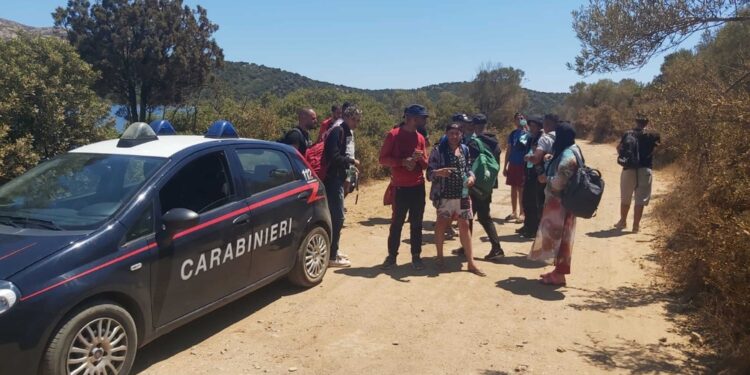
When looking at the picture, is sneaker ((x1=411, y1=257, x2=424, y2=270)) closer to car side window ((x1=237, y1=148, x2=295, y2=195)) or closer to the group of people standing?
the group of people standing

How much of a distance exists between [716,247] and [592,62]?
9.74 ft

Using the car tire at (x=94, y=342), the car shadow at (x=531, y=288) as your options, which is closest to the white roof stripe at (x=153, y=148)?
the car tire at (x=94, y=342)

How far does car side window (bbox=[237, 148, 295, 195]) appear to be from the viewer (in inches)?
190

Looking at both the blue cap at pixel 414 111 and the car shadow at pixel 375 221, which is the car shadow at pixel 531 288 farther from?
the car shadow at pixel 375 221

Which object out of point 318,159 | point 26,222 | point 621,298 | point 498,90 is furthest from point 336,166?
point 498,90

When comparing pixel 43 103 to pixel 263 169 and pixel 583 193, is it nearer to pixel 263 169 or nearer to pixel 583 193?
pixel 263 169

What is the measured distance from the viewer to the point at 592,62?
21.1 ft

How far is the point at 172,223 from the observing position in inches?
148

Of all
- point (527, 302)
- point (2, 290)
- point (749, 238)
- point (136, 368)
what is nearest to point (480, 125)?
point (527, 302)

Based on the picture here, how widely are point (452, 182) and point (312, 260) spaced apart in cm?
183

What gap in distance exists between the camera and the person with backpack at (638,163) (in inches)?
349

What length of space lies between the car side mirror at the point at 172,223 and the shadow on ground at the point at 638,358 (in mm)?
3225

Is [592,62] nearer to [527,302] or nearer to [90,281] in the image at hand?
[527,302]

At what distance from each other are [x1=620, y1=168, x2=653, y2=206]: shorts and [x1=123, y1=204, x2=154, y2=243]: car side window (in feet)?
25.6
